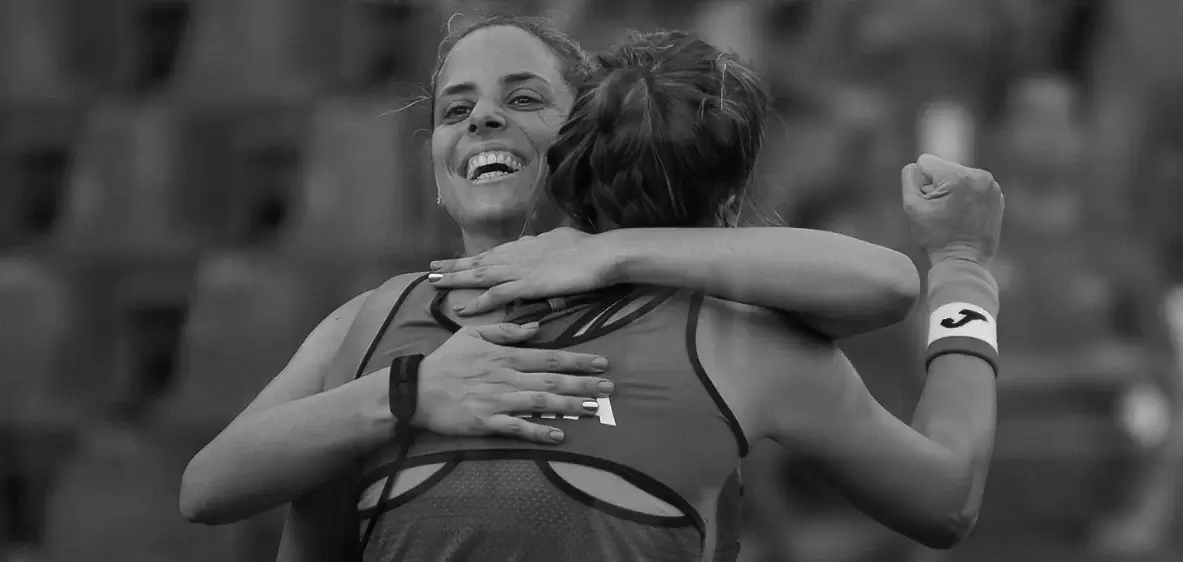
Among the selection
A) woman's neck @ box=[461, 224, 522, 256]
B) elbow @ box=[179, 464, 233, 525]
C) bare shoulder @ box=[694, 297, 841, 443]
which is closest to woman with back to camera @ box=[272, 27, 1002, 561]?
bare shoulder @ box=[694, 297, 841, 443]

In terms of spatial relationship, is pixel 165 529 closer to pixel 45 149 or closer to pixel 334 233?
pixel 334 233

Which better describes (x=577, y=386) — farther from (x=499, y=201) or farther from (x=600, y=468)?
(x=499, y=201)

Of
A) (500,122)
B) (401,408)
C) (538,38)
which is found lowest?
(401,408)

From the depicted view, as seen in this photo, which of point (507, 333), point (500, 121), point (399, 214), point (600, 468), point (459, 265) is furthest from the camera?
point (399, 214)

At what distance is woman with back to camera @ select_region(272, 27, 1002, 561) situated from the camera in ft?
5.00

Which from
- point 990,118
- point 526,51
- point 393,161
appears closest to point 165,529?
point 393,161

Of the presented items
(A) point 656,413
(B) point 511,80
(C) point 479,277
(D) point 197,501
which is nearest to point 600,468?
(A) point 656,413

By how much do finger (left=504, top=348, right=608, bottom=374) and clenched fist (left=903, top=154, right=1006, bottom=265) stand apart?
61cm

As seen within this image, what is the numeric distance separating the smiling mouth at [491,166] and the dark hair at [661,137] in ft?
1.28

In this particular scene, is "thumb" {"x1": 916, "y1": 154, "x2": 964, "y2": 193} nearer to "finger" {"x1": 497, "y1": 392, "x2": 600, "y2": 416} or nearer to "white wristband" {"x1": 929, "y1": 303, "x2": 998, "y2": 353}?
"white wristband" {"x1": 929, "y1": 303, "x2": 998, "y2": 353}

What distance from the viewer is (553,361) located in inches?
63.0

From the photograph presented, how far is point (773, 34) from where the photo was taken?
6316 mm

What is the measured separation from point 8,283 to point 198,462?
554cm

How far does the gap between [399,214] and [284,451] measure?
4.46 metres
